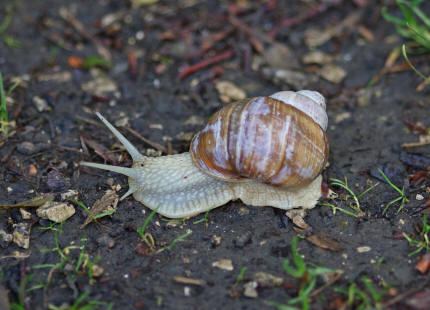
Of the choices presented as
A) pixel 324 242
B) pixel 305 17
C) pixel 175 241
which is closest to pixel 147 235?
pixel 175 241

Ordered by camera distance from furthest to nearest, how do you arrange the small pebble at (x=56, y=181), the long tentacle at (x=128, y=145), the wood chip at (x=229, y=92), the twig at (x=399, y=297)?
the wood chip at (x=229, y=92), the long tentacle at (x=128, y=145), the small pebble at (x=56, y=181), the twig at (x=399, y=297)

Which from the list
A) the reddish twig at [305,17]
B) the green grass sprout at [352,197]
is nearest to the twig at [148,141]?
the green grass sprout at [352,197]

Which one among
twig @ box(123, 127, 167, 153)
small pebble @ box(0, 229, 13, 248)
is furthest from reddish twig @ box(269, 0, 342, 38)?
small pebble @ box(0, 229, 13, 248)

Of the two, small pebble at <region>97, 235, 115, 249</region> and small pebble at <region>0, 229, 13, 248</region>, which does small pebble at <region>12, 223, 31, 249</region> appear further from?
small pebble at <region>97, 235, 115, 249</region>

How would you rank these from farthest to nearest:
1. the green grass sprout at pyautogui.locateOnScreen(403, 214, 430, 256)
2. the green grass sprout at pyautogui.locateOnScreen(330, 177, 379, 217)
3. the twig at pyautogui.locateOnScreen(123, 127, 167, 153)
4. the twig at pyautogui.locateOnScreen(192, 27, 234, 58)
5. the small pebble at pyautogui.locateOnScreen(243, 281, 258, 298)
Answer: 1. the twig at pyautogui.locateOnScreen(192, 27, 234, 58)
2. the twig at pyautogui.locateOnScreen(123, 127, 167, 153)
3. the green grass sprout at pyautogui.locateOnScreen(330, 177, 379, 217)
4. the green grass sprout at pyautogui.locateOnScreen(403, 214, 430, 256)
5. the small pebble at pyautogui.locateOnScreen(243, 281, 258, 298)

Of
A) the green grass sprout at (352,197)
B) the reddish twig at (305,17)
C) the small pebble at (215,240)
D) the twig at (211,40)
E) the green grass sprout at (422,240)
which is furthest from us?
the reddish twig at (305,17)

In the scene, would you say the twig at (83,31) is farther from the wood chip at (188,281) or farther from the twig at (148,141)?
the wood chip at (188,281)

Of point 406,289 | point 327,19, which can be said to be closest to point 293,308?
point 406,289
